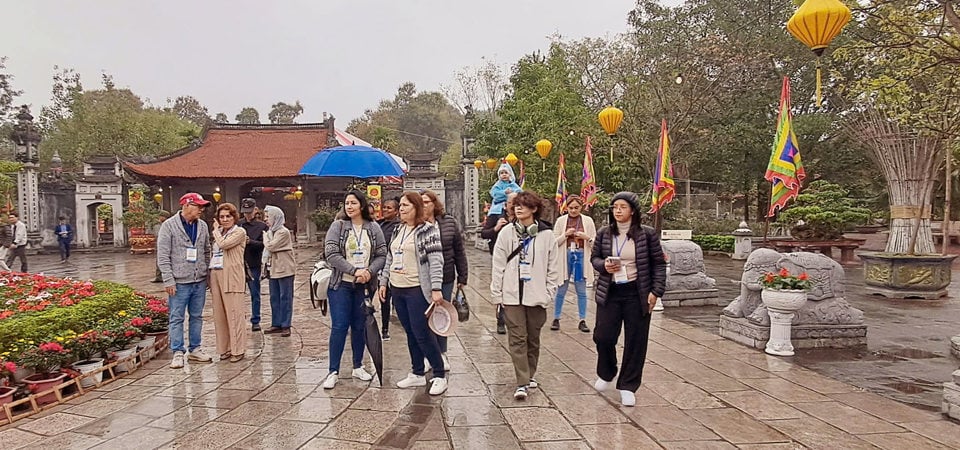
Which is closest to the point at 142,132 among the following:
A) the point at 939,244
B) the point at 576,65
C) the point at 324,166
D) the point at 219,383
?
the point at 576,65

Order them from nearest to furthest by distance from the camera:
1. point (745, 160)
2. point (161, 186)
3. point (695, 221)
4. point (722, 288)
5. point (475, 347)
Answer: point (475, 347)
point (722, 288)
point (695, 221)
point (745, 160)
point (161, 186)

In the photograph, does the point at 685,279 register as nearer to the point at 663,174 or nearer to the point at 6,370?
the point at 663,174

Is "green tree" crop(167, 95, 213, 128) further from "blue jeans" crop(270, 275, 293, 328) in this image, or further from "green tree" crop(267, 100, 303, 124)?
"blue jeans" crop(270, 275, 293, 328)

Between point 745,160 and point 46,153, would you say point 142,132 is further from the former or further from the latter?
point 745,160

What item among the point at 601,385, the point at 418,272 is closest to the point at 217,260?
the point at 418,272

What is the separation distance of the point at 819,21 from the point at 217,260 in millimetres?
5301

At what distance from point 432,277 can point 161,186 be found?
69.5 ft

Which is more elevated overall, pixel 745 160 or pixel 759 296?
pixel 745 160

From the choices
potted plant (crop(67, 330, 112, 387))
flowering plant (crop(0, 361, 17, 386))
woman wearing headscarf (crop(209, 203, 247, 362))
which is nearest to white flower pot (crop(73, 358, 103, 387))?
potted plant (crop(67, 330, 112, 387))

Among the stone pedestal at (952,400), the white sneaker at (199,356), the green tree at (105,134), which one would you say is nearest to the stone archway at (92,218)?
the green tree at (105,134)

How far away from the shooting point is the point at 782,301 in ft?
16.0

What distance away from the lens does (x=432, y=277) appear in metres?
3.96

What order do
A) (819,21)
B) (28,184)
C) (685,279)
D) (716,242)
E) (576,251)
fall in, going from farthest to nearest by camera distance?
(28,184) < (716,242) < (685,279) < (576,251) < (819,21)

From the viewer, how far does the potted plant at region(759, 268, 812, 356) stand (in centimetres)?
486
